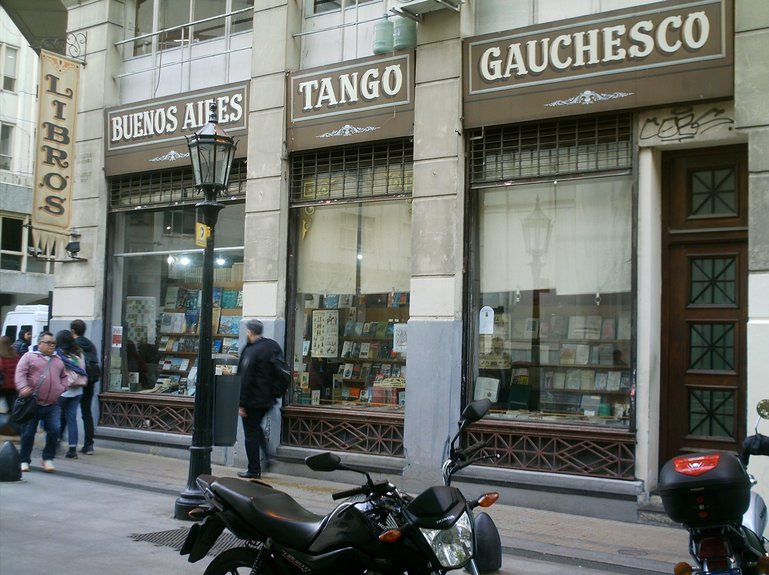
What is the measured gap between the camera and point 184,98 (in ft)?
45.9

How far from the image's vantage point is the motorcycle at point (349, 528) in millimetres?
4695

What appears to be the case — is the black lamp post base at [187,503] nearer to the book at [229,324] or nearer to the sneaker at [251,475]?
the sneaker at [251,475]

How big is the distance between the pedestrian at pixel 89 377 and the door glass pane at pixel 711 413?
8.74 metres

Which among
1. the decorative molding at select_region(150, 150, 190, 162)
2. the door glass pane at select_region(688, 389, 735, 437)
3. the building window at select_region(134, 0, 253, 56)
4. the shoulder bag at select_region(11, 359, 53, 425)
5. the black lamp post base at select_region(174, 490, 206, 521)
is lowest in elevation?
the black lamp post base at select_region(174, 490, 206, 521)

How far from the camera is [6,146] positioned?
35875 mm

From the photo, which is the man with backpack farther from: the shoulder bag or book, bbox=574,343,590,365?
book, bbox=574,343,590,365

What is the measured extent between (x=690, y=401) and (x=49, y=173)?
10.5 meters

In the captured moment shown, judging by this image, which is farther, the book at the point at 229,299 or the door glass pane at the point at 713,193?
the book at the point at 229,299

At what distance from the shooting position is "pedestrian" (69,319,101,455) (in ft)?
45.0

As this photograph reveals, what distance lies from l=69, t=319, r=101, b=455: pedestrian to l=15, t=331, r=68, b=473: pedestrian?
5.14 feet

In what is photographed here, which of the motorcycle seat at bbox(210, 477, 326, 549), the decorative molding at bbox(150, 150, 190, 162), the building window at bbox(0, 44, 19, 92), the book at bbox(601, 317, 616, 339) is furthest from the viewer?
the building window at bbox(0, 44, 19, 92)

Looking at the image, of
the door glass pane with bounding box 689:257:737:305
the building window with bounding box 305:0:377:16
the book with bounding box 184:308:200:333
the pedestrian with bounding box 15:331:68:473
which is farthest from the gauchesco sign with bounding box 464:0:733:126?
the pedestrian with bounding box 15:331:68:473

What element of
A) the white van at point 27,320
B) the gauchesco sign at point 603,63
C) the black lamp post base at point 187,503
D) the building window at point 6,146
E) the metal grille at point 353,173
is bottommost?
the black lamp post base at point 187,503

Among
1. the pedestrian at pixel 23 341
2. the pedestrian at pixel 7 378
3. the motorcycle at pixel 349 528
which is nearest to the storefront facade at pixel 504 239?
the pedestrian at pixel 7 378
